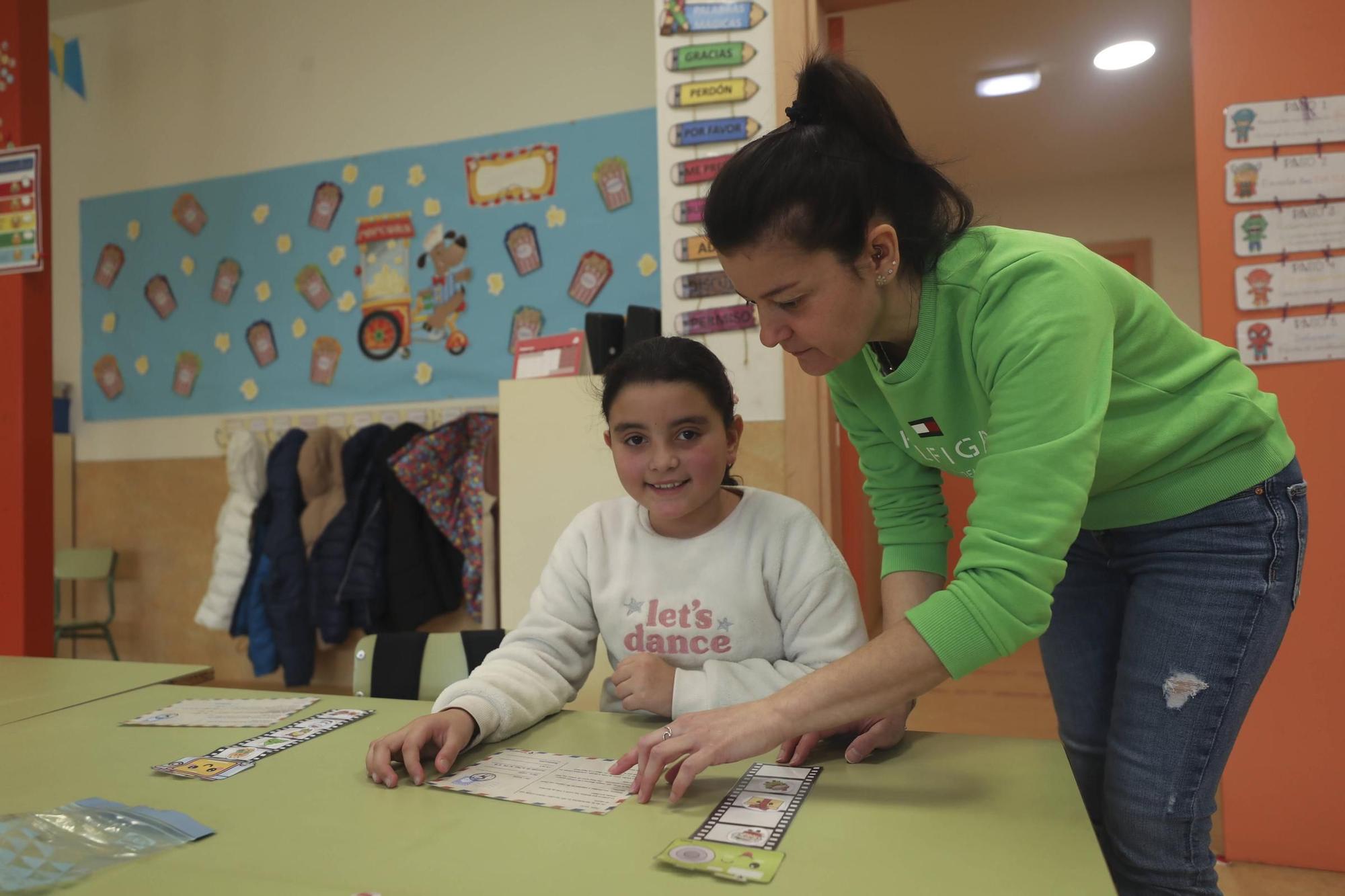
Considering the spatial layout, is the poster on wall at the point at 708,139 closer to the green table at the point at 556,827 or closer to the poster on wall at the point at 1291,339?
the poster on wall at the point at 1291,339

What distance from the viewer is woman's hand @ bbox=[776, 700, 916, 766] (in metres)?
0.90

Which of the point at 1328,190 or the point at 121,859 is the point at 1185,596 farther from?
the point at 1328,190

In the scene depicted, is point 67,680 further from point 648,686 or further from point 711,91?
point 711,91

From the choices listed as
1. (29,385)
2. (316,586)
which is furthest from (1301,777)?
(29,385)

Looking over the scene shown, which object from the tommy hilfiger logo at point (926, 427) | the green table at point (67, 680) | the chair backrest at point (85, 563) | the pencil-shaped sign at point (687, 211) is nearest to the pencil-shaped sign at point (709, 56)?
the pencil-shaped sign at point (687, 211)

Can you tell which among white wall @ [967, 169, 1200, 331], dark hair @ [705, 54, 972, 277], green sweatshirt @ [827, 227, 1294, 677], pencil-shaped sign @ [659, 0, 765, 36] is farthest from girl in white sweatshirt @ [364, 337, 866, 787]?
white wall @ [967, 169, 1200, 331]

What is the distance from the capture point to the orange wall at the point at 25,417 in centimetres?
289

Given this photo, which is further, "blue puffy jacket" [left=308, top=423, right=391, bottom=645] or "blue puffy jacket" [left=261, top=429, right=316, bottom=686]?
"blue puffy jacket" [left=261, top=429, right=316, bottom=686]

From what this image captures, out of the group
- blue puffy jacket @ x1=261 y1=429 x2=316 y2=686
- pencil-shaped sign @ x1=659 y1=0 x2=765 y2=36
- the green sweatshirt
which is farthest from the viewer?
blue puffy jacket @ x1=261 y1=429 x2=316 y2=686

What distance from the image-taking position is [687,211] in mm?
2305

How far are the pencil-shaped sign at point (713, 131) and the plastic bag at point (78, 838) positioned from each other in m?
1.91

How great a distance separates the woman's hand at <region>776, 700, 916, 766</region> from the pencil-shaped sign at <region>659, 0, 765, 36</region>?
1.85 metres

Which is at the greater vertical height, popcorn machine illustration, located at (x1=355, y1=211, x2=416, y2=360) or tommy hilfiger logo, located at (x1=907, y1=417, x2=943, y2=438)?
popcorn machine illustration, located at (x1=355, y1=211, x2=416, y2=360)

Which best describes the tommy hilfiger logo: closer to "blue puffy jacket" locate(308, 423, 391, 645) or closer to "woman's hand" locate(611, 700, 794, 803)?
"woman's hand" locate(611, 700, 794, 803)
